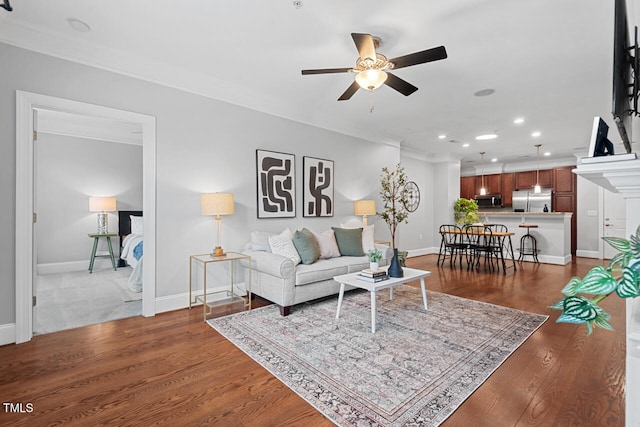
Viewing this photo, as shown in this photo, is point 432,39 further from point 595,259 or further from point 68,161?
point 595,259

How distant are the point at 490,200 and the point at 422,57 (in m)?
8.41

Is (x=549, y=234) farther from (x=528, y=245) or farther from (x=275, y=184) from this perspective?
(x=275, y=184)

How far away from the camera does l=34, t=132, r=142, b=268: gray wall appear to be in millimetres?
5434

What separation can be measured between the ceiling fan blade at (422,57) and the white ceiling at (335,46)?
35 centimetres

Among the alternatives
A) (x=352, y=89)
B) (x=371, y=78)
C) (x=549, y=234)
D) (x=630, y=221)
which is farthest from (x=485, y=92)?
(x=549, y=234)

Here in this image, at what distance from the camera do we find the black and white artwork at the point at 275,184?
169 inches

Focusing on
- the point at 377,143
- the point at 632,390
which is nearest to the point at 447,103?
the point at 377,143

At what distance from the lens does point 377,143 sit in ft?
20.1

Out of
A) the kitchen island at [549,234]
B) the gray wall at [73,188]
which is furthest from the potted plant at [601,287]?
the kitchen island at [549,234]

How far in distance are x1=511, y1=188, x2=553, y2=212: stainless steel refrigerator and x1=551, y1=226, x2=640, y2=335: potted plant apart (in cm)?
930

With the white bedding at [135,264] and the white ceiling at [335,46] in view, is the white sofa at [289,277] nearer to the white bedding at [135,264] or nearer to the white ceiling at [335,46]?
the white bedding at [135,264]

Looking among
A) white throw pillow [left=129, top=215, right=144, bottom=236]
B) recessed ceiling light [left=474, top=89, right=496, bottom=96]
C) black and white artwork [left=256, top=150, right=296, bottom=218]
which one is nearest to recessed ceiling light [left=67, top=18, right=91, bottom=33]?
black and white artwork [left=256, top=150, right=296, bottom=218]

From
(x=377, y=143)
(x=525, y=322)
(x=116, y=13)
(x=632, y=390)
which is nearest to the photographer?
(x=632, y=390)

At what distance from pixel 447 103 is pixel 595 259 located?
6381 millimetres
